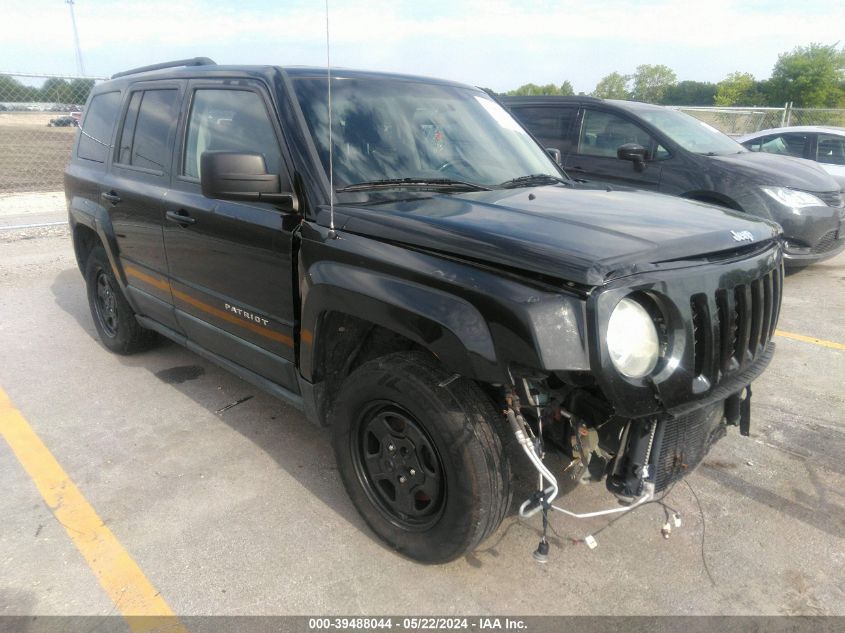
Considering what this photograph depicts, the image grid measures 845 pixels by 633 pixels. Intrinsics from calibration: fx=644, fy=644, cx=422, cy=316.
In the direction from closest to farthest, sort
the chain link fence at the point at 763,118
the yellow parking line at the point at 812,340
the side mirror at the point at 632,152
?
the yellow parking line at the point at 812,340 < the side mirror at the point at 632,152 < the chain link fence at the point at 763,118

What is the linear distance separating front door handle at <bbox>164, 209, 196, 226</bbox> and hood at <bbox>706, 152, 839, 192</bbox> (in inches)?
206

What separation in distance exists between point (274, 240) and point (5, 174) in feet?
58.8

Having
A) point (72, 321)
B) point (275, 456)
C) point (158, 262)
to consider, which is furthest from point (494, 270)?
point (72, 321)

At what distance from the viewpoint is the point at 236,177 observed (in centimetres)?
268

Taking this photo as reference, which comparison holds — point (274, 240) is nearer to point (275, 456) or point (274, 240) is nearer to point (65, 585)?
point (275, 456)

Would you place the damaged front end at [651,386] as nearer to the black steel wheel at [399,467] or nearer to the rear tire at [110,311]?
the black steel wheel at [399,467]

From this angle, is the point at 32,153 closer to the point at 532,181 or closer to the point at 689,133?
the point at 689,133

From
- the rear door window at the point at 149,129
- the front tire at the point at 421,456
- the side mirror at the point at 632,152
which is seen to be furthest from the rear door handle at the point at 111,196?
the side mirror at the point at 632,152

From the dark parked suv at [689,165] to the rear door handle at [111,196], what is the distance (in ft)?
14.8

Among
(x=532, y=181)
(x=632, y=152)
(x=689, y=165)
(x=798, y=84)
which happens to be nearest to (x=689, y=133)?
(x=689, y=165)

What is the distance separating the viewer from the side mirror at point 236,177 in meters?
2.67

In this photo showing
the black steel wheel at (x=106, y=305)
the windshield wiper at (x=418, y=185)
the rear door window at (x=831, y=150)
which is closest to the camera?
the windshield wiper at (x=418, y=185)

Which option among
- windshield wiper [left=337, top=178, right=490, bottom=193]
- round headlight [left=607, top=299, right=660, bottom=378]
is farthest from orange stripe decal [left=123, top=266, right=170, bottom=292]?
round headlight [left=607, top=299, right=660, bottom=378]

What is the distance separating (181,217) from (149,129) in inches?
34.1
